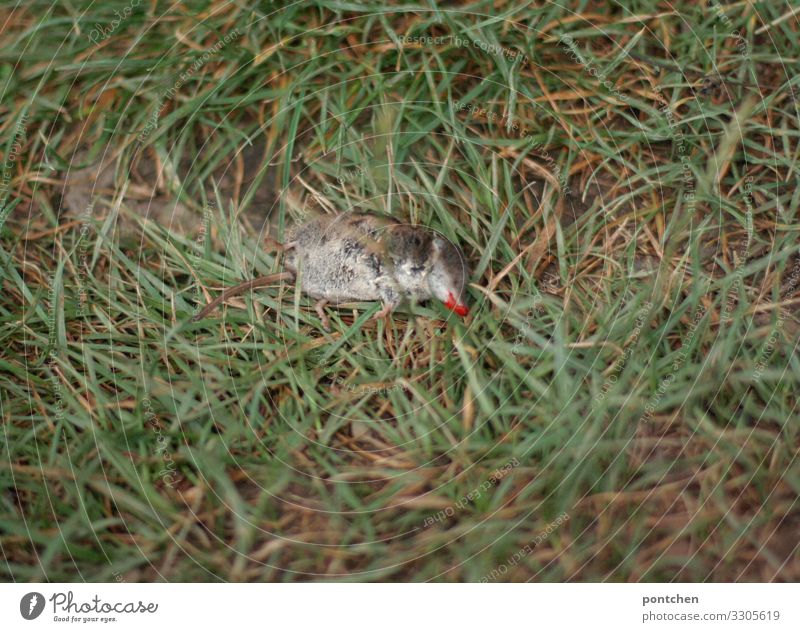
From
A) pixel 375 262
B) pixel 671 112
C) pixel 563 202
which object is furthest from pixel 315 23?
pixel 671 112

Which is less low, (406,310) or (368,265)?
(368,265)

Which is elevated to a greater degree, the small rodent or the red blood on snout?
the small rodent

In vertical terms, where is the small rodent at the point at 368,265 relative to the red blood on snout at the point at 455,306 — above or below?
above

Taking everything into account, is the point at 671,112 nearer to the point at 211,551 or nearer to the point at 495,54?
the point at 495,54
